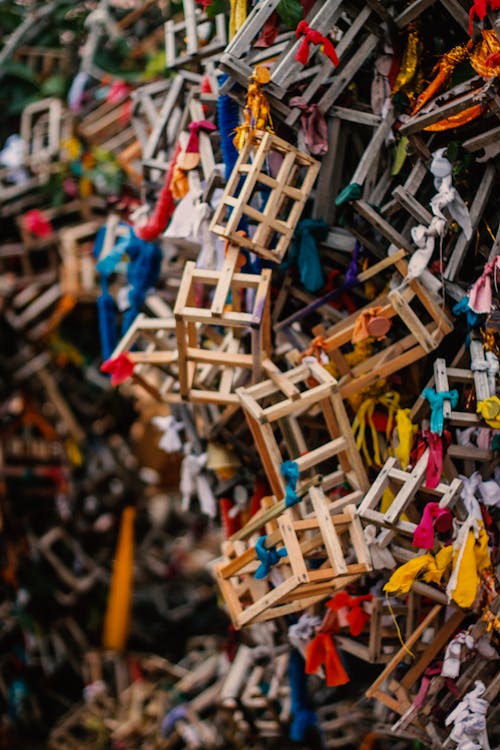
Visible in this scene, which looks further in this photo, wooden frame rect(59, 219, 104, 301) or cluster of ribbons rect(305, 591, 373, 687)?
wooden frame rect(59, 219, 104, 301)

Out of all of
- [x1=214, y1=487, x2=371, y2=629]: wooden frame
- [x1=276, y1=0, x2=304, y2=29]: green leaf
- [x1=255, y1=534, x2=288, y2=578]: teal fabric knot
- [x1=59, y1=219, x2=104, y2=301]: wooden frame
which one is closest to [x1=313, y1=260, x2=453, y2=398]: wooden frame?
[x1=214, y1=487, x2=371, y2=629]: wooden frame

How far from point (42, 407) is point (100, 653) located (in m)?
2.08

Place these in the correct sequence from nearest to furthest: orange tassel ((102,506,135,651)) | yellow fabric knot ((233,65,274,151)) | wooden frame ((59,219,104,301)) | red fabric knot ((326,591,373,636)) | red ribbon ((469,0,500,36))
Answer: red ribbon ((469,0,500,36)) < yellow fabric knot ((233,65,274,151)) < red fabric knot ((326,591,373,636)) < wooden frame ((59,219,104,301)) < orange tassel ((102,506,135,651))

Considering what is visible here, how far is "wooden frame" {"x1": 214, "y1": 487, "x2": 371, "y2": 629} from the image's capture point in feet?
12.8

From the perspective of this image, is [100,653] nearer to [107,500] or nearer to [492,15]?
[107,500]

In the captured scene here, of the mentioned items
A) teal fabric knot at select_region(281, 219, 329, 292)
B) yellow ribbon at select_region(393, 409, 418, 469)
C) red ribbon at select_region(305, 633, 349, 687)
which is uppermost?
teal fabric knot at select_region(281, 219, 329, 292)

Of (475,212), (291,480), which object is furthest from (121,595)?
(475,212)

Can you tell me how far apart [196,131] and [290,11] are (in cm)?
84

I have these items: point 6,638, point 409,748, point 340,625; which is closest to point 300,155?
point 340,625

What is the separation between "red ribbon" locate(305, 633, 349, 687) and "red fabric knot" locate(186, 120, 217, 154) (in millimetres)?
2603

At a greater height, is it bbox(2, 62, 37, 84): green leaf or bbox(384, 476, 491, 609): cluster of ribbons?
bbox(2, 62, 37, 84): green leaf

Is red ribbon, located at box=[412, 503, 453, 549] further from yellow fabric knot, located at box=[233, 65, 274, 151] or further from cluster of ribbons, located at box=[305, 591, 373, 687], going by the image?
yellow fabric knot, located at box=[233, 65, 274, 151]

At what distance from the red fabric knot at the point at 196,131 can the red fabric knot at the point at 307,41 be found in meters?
0.74

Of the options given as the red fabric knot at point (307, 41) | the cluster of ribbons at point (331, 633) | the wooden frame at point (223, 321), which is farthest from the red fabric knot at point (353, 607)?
the red fabric knot at point (307, 41)
